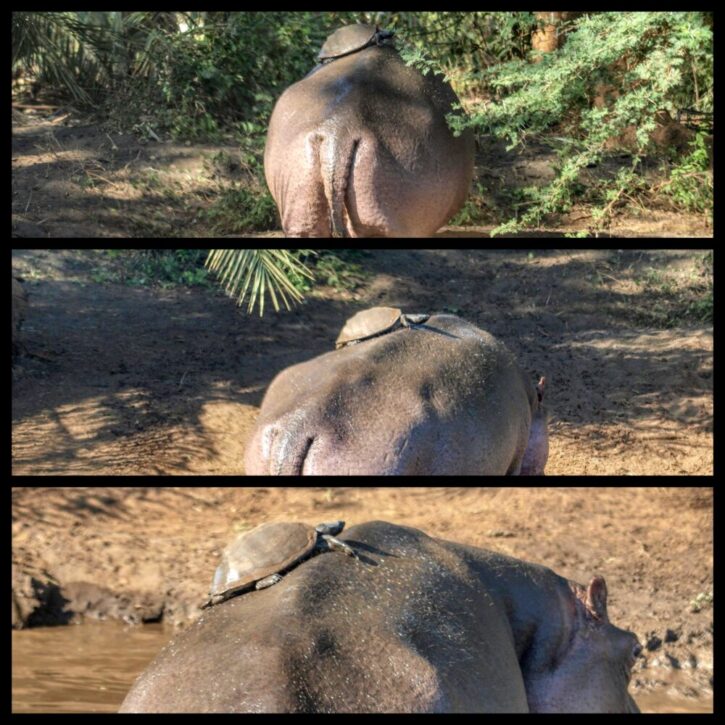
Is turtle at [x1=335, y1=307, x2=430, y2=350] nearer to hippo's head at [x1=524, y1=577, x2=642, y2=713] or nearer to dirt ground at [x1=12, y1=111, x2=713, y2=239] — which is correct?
hippo's head at [x1=524, y1=577, x2=642, y2=713]

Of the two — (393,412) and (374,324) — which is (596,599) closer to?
(393,412)

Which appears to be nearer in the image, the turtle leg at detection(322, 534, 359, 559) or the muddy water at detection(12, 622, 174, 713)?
the turtle leg at detection(322, 534, 359, 559)

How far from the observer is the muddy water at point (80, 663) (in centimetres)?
531

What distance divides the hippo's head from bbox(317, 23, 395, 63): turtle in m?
2.38

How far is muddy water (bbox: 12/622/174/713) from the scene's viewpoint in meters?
5.31

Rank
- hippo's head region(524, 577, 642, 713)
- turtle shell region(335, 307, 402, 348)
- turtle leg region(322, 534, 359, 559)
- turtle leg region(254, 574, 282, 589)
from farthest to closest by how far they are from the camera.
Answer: turtle shell region(335, 307, 402, 348)
hippo's head region(524, 577, 642, 713)
turtle leg region(322, 534, 359, 559)
turtle leg region(254, 574, 282, 589)

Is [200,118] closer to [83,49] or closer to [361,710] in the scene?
[83,49]

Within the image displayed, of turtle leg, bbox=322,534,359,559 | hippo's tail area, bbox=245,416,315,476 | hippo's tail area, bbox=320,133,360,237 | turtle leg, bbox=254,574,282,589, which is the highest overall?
hippo's tail area, bbox=320,133,360,237

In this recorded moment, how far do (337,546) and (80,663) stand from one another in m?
3.43

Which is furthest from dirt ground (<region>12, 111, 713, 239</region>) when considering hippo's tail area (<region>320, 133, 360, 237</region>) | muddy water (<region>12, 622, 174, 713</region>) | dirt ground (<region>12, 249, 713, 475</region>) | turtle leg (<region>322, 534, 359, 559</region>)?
turtle leg (<region>322, 534, 359, 559</region>)

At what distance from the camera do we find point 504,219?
5.79 m

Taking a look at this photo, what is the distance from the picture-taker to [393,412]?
3314 mm

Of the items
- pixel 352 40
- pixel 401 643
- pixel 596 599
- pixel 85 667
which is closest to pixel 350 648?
pixel 401 643

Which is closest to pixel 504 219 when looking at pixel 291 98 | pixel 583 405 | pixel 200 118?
pixel 583 405
